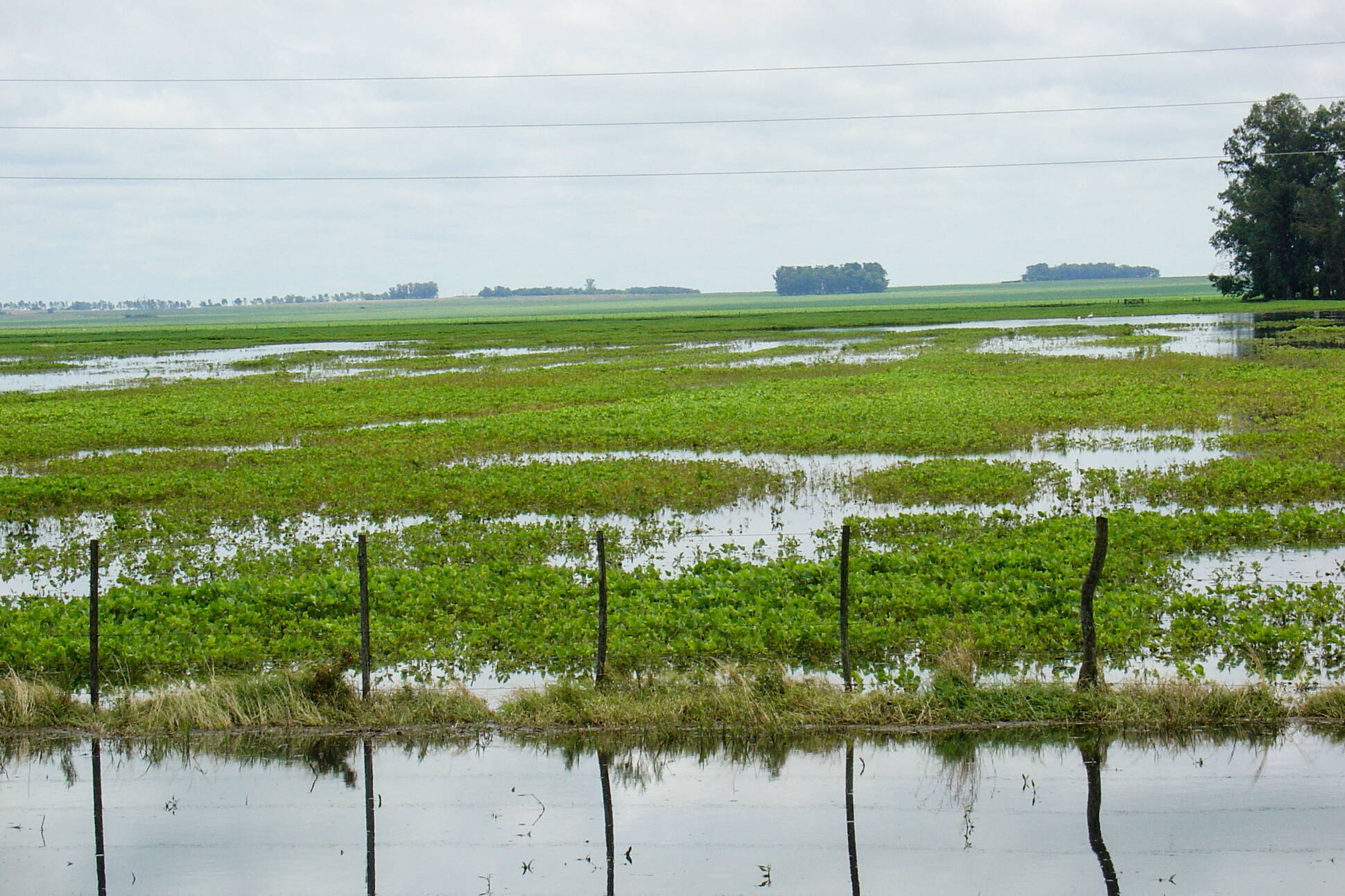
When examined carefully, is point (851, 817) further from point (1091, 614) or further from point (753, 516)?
point (753, 516)

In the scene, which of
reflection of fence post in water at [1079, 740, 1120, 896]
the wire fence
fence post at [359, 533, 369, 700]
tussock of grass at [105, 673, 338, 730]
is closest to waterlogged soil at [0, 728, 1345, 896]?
reflection of fence post in water at [1079, 740, 1120, 896]

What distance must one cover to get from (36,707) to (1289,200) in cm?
11470

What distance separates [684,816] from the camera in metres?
10.9

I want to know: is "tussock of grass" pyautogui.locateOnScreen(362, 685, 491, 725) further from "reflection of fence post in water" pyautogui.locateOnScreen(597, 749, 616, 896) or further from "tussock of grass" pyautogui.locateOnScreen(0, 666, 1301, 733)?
"reflection of fence post in water" pyautogui.locateOnScreen(597, 749, 616, 896)

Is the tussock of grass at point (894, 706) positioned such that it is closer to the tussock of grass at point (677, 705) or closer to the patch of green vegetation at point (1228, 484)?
the tussock of grass at point (677, 705)

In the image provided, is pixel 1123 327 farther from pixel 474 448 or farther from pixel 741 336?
pixel 474 448

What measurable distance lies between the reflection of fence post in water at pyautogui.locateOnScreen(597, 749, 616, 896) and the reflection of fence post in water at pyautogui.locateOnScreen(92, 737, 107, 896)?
13.5 feet

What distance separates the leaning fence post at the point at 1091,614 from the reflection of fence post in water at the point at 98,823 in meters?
9.58

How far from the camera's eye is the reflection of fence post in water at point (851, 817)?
31.9ft

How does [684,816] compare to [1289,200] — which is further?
[1289,200]

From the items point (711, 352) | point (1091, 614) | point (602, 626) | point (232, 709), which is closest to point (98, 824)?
point (232, 709)

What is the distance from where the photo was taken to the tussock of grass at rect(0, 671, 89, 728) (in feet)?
42.0

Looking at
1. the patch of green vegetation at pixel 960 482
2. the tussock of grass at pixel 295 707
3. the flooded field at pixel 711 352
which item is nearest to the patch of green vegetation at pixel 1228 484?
the patch of green vegetation at pixel 960 482

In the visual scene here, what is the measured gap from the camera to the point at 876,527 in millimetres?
21000
